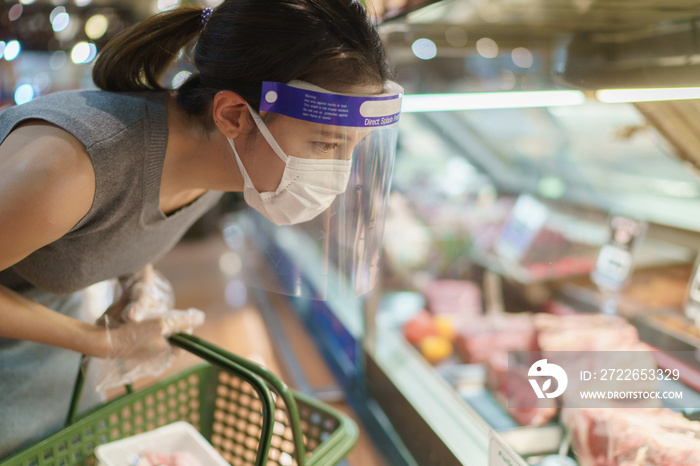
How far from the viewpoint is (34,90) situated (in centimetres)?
637

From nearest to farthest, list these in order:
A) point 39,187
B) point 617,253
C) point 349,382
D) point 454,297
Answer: point 39,187, point 617,253, point 349,382, point 454,297

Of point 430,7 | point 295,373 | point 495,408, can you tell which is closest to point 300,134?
point 430,7

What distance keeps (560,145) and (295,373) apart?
1.79 meters

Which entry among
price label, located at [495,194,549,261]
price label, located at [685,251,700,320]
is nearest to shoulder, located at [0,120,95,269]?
price label, located at [685,251,700,320]

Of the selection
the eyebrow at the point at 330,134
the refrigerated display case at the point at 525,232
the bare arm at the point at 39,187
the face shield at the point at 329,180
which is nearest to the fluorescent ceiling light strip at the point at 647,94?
the refrigerated display case at the point at 525,232

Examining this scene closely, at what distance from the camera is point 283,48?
996mm

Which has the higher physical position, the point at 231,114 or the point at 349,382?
the point at 231,114

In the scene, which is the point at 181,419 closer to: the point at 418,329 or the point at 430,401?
the point at 430,401

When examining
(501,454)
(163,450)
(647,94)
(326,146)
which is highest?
(647,94)

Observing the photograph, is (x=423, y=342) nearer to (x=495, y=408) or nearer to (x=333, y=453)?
(x=495, y=408)

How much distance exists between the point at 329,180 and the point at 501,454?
0.75m

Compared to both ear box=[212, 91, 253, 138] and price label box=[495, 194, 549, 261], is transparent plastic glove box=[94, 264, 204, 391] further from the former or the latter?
price label box=[495, 194, 549, 261]

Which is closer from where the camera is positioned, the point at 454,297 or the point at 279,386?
the point at 279,386

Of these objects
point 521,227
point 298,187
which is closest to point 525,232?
point 521,227
